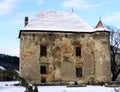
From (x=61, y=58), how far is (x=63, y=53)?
68 centimetres

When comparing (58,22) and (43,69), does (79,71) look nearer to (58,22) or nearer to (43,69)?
(43,69)

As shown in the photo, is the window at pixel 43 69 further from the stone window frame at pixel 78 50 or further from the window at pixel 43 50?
the stone window frame at pixel 78 50

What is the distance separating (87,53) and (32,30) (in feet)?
24.5

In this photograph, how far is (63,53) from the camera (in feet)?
119

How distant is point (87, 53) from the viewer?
121 feet

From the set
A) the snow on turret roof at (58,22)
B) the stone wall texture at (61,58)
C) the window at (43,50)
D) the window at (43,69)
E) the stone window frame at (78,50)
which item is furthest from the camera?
the snow on turret roof at (58,22)

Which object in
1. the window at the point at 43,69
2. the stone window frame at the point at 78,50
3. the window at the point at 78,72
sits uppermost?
the stone window frame at the point at 78,50

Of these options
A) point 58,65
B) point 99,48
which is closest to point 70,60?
point 58,65

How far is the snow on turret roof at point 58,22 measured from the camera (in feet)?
121

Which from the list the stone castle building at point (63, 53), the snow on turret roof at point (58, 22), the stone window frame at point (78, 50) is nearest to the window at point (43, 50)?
the stone castle building at point (63, 53)

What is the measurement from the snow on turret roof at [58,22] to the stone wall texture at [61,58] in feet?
2.73

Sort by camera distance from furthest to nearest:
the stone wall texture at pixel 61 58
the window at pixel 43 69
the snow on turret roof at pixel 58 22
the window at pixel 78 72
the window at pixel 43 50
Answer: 1. the snow on turret roof at pixel 58 22
2. the window at pixel 78 72
3. the window at pixel 43 50
4. the window at pixel 43 69
5. the stone wall texture at pixel 61 58

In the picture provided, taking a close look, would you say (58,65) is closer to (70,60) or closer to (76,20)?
(70,60)

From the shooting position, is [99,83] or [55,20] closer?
[99,83]
